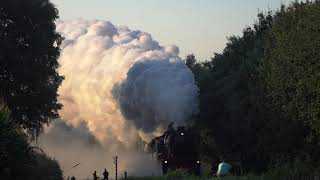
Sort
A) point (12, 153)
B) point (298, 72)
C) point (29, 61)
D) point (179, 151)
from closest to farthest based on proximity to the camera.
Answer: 1. point (12, 153)
2. point (298, 72)
3. point (179, 151)
4. point (29, 61)

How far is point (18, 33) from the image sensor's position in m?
50.4

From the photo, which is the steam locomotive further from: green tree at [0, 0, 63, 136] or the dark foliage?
green tree at [0, 0, 63, 136]

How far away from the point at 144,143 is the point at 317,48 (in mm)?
23391

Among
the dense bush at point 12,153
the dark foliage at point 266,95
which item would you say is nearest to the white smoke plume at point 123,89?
the dark foliage at point 266,95

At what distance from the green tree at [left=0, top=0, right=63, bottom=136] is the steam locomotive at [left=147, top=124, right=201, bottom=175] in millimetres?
9215

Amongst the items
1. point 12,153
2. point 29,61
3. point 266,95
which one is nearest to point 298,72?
point 266,95

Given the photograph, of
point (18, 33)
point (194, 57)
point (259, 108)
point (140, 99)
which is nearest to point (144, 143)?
point (140, 99)

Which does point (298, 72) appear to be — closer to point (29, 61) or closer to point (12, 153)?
point (29, 61)

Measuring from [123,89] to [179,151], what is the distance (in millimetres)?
11649

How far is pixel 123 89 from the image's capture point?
5775 cm

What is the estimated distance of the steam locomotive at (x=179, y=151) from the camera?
47.7 meters

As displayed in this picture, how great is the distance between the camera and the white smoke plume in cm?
5516

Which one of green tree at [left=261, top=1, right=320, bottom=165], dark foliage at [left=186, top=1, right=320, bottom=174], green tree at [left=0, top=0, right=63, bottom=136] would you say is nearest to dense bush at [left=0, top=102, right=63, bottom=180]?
dark foliage at [left=186, top=1, right=320, bottom=174]

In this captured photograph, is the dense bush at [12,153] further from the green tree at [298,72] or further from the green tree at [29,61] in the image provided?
the green tree at [29,61]
